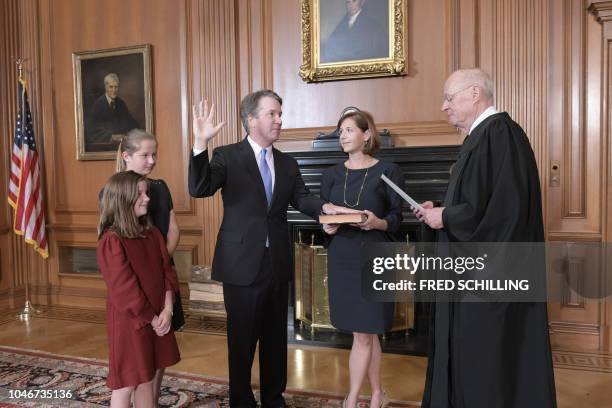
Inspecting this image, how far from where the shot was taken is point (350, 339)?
5043 mm

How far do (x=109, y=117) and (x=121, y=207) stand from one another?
4267mm

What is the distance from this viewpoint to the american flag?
6336 mm

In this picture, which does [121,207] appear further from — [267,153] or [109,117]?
[109,117]

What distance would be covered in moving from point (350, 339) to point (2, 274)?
4.63 metres

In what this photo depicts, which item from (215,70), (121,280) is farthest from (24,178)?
(121,280)

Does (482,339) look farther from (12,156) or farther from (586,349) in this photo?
(12,156)

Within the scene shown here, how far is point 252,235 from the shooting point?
3107mm

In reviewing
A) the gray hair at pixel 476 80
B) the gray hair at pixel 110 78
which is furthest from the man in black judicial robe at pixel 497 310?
the gray hair at pixel 110 78

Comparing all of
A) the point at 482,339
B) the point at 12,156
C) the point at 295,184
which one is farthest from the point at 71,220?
the point at 482,339

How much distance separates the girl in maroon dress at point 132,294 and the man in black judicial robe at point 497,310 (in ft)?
4.73

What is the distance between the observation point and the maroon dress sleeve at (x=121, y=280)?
2.56 meters

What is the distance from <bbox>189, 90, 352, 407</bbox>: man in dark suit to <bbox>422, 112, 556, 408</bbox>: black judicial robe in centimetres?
87

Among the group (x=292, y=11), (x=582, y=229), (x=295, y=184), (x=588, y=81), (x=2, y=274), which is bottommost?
(x=2, y=274)

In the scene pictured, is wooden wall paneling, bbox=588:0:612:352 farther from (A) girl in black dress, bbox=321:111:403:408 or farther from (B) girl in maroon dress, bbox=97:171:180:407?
(B) girl in maroon dress, bbox=97:171:180:407
